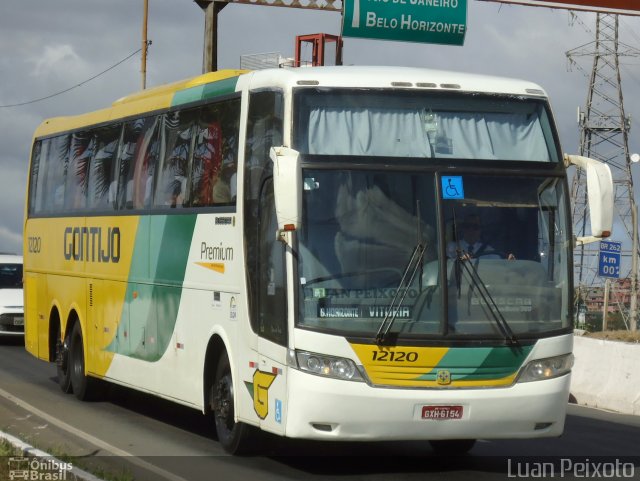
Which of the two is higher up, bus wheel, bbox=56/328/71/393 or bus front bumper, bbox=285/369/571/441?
bus front bumper, bbox=285/369/571/441

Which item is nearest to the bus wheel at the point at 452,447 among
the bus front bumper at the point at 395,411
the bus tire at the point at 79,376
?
the bus front bumper at the point at 395,411

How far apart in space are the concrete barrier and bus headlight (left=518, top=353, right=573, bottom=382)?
8.02 meters

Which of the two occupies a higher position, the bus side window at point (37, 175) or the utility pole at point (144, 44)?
the utility pole at point (144, 44)

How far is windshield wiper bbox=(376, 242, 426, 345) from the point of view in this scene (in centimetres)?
1077

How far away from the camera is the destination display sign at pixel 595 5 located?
20188 millimetres

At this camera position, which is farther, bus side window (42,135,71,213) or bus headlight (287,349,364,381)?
bus side window (42,135,71,213)

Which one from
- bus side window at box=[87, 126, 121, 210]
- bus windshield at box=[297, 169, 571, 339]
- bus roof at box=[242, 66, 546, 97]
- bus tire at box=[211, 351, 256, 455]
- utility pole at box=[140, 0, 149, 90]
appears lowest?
bus tire at box=[211, 351, 256, 455]

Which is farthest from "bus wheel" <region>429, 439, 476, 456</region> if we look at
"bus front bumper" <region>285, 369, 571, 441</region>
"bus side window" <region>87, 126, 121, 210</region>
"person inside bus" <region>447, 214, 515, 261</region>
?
"bus side window" <region>87, 126, 121, 210</region>

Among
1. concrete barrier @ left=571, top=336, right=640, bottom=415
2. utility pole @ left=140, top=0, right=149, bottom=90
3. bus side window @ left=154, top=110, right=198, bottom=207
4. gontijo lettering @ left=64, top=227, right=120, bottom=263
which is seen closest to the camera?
bus side window @ left=154, top=110, right=198, bottom=207

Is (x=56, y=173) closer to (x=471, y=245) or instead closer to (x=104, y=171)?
(x=104, y=171)

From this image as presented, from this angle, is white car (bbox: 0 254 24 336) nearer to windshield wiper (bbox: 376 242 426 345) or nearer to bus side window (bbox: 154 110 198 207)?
bus side window (bbox: 154 110 198 207)

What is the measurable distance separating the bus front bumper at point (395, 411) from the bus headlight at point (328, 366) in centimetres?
5

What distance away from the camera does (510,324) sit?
11133mm

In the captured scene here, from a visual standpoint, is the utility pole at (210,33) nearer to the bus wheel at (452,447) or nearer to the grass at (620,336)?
the grass at (620,336)
